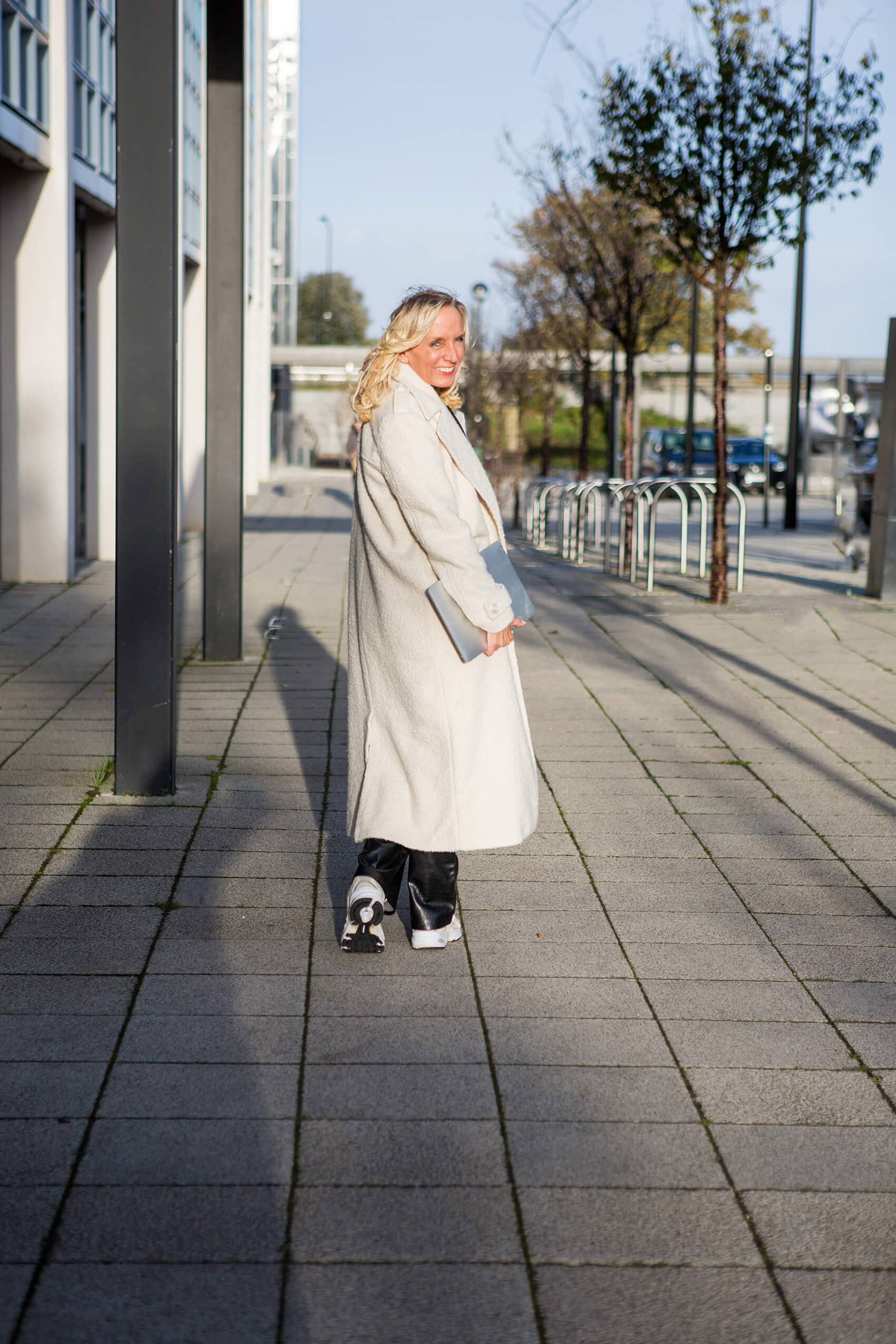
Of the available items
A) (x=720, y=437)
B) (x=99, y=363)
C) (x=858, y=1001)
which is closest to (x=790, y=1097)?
(x=858, y=1001)

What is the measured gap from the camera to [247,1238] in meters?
2.45

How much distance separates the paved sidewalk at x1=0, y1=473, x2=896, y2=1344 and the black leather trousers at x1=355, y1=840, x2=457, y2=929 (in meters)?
0.12

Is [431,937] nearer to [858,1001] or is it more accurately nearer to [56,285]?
[858,1001]

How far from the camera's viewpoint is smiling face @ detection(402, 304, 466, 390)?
3605 millimetres

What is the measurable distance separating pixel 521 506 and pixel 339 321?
52585mm

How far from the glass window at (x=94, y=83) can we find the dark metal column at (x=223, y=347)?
5419 millimetres

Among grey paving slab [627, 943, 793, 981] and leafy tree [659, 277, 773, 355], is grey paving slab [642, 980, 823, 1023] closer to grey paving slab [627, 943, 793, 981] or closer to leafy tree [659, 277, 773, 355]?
grey paving slab [627, 943, 793, 981]

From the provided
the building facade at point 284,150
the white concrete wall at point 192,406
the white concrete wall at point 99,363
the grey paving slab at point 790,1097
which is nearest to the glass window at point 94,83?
the white concrete wall at point 99,363

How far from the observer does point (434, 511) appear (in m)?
3.51

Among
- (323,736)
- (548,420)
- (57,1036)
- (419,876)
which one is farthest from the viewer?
(548,420)

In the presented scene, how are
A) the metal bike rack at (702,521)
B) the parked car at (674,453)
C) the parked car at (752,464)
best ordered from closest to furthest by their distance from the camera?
the metal bike rack at (702,521) < the parked car at (752,464) < the parked car at (674,453)

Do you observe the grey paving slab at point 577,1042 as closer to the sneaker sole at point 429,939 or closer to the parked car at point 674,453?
the sneaker sole at point 429,939

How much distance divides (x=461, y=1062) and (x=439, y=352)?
1709 mm

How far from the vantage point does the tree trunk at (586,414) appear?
20.8 metres
